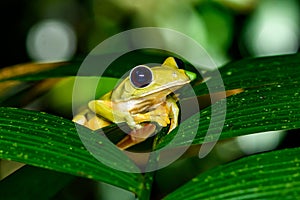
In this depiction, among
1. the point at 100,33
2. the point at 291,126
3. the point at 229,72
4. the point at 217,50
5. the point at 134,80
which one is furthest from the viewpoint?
the point at 100,33

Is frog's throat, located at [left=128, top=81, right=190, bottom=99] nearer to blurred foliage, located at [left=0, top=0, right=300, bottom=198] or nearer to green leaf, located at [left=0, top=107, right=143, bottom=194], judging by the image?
green leaf, located at [left=0, top=107, right=143, bottom=194]

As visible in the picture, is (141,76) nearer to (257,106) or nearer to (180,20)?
(257,106)

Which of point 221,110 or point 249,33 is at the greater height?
point 249,33

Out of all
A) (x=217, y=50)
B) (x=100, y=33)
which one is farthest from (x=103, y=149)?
(x=100, y=33)

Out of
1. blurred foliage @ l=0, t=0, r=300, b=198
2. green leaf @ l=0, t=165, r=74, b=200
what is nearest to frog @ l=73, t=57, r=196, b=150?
green leaf @ l=0, t=165, r=74, b=200

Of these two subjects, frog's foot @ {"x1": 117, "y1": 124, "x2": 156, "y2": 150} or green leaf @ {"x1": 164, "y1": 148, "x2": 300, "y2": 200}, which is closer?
green leaf @ {"x1": 164, "y1": 148, "x2": 300, "y2": 200}

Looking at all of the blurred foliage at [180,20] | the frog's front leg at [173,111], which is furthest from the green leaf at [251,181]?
the blurred foliage at [180,20]

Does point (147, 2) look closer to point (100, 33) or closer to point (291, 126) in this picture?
point (100, 33)
